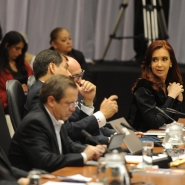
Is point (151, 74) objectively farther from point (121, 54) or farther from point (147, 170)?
point (121, 54)

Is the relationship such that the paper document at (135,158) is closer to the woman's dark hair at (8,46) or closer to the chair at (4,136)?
the chair at (4,136)

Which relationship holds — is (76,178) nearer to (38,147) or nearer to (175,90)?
(38,147)

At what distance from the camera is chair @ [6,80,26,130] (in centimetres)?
382

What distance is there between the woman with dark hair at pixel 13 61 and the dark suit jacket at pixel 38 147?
3.23 m

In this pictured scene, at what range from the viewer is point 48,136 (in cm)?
321

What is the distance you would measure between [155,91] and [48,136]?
187cm

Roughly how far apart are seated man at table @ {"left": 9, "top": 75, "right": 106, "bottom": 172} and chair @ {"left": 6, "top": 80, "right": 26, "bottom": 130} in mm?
561

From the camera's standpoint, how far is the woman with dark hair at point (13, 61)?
6.49 m

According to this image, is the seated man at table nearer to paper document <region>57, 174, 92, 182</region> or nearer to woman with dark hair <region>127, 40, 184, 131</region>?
paper document <region>57, 174, 92, 182</region>

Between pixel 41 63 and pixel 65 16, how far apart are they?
16.0ft

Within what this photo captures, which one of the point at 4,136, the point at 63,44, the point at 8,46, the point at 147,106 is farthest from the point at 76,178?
the point at 63,44

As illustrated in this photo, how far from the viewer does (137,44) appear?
822 centimetres

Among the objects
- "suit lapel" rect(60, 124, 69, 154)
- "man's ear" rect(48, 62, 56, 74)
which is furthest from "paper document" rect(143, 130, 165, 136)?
"suit lapel" rect(60, 124, 69, 154)

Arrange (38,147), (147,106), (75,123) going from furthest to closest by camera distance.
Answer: (147,106) < (75,123) < (38,147)
